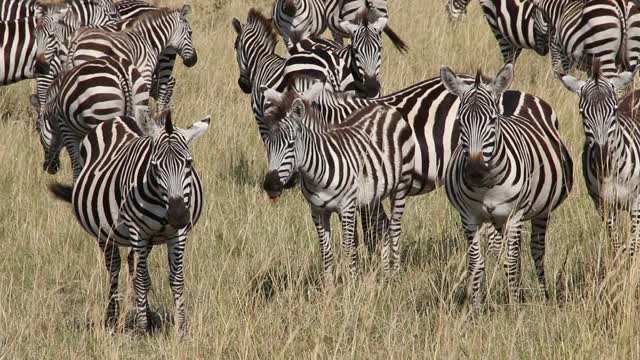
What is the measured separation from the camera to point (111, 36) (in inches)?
458

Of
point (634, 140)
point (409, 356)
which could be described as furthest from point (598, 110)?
point (409, 356)

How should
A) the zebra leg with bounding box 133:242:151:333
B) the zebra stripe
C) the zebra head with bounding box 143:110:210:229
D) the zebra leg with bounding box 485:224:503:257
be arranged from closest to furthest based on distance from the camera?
the zebra head with bounding box 143:110:210:229 → the zebra leg with bounding box 133:242:151:333 → the zebra leg with bounding box 485:224:503:257 → the zebra stripe

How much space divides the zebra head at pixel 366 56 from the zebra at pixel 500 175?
2.75m

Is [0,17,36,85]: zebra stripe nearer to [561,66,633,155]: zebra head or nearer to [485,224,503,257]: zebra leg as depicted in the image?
[485,224,503,257]: zebra leg

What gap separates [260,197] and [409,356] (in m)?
3.86

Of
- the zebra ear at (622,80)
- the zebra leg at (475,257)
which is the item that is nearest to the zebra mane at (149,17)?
the zebra leg at (475,257)

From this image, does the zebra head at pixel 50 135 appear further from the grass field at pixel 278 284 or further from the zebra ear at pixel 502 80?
the zebra ear at pixel 502 80

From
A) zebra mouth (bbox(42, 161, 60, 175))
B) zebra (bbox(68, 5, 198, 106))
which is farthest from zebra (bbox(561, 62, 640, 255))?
zebra (bbox(68, 5, 198, 106))

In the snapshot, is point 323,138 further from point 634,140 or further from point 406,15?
point 406,15

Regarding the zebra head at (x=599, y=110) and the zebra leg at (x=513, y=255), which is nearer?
the zebra head at (x=599, y=110)

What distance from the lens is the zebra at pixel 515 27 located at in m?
13.4

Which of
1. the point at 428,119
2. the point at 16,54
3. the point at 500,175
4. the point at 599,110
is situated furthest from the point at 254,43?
the point at 599,110

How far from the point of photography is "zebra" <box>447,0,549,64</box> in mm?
13430

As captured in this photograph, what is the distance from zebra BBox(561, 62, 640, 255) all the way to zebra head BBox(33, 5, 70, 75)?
683 centimetres
